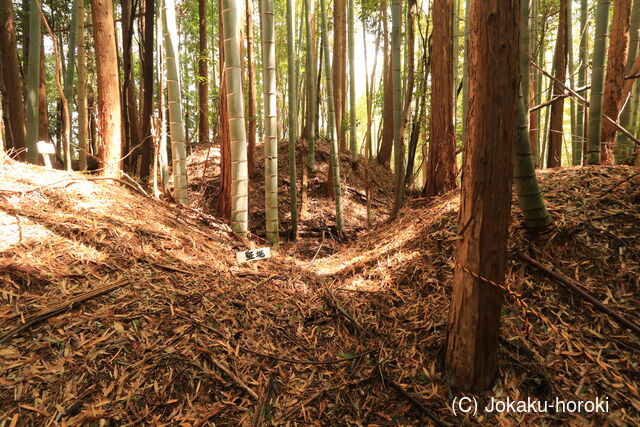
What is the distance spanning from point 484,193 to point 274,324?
4.28 feet

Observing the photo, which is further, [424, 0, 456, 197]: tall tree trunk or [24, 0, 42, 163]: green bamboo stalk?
[24, 0, 42, 163]: green bamboo stalk

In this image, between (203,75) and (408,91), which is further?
(203,75)

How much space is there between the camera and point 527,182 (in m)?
1.88

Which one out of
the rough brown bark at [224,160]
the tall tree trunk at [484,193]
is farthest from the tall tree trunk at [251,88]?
the tall tree trunk at [484,193]

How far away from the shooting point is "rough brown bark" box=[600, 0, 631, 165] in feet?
11.2

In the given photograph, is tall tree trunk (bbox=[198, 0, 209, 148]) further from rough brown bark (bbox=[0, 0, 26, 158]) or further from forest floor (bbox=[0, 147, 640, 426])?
forest floor (bbox=[0, 147, 640, 426])

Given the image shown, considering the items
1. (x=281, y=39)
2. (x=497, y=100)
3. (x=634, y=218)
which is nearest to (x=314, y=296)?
(x=497, y=100)

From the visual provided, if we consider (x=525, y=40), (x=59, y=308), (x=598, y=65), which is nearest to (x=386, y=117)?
(x=598, y=65)

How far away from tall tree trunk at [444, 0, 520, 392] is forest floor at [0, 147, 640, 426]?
178 mm

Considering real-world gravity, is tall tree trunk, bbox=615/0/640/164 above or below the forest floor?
above

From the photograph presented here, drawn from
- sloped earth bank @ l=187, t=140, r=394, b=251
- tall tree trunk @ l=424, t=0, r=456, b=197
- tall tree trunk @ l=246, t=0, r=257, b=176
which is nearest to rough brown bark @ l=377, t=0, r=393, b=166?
sloped earth bank @ l=187, t=140, r=394, b=251

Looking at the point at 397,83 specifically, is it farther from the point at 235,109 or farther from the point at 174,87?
the point at 174,87

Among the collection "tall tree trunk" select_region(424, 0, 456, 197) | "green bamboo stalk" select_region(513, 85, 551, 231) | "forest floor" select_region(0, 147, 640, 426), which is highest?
"tall tree trunk" select_region(424, 0, 456, 197)

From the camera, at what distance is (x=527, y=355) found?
1.61m
